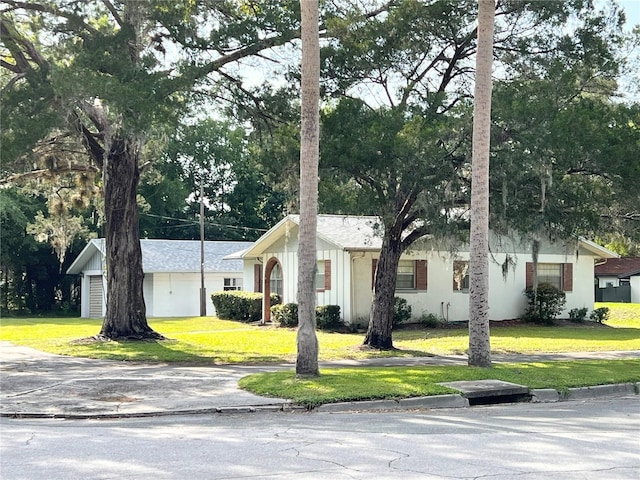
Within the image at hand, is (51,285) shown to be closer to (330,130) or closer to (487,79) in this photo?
(330,130)

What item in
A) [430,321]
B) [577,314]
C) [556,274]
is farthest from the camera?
[556,274]

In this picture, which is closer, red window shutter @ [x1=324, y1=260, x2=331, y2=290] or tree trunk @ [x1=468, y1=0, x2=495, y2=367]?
tree trunk @ [x1=468, y1=0, x2=495, y2=367]

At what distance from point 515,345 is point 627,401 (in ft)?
31.3

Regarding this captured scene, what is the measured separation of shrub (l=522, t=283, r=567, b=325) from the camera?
31.1 meters

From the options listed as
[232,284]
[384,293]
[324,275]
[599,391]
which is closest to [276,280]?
[324,275]

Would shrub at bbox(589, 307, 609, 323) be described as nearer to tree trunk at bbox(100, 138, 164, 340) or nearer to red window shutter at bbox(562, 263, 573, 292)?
red window shutter at bbox(562, 263, 573, 292)

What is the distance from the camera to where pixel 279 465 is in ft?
23.6

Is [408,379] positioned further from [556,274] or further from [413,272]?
[556,274]

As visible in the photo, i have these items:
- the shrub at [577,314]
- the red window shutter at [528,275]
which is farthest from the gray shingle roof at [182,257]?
the shrub at [577,314]

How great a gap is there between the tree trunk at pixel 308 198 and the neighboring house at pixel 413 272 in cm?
1400

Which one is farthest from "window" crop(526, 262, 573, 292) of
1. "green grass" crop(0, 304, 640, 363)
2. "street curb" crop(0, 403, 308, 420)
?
"street curb" crop(0, 403, 308, 420)

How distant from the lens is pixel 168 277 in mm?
41156

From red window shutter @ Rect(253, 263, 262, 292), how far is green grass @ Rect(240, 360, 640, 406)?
66.8 ft

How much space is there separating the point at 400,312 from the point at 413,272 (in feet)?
6.45
